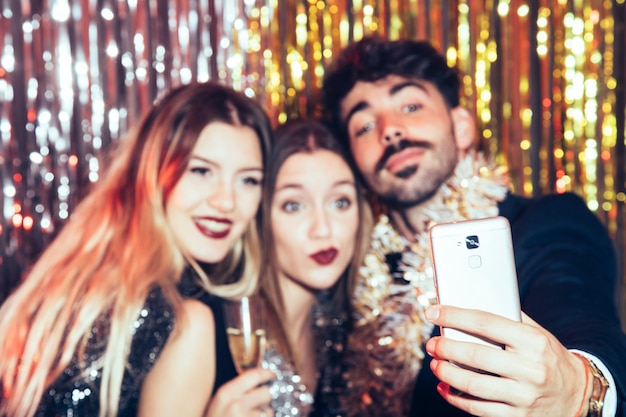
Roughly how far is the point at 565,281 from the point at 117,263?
87 centimetres

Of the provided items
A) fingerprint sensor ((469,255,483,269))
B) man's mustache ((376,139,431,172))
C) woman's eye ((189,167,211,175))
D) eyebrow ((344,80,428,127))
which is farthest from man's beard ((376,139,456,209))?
fingerprint sensor ((469,255,483,269))

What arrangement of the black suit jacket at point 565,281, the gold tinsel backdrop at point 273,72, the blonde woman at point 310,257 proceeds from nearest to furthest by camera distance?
the black suit jacket at point 565,281, the blonde woman at point 310,257, the gold tinsel backdrop at point 273,72

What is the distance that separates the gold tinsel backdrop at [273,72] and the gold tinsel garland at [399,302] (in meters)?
0.28

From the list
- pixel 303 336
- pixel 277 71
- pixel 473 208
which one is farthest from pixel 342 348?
pixel 277 71

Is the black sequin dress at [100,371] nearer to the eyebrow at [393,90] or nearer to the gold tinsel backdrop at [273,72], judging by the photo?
the gold tinsel backdrop at [273,72]

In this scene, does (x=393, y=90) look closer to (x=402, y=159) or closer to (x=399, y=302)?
(x=402, y=159)

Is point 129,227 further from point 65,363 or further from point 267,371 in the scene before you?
point 267,371

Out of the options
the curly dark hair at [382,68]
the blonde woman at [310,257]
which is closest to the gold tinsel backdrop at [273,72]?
the curly dark hair at [382,68]

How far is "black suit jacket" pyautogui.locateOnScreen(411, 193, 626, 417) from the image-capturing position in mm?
967

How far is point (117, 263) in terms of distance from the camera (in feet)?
4.50

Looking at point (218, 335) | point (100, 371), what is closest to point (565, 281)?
point (218, 335)

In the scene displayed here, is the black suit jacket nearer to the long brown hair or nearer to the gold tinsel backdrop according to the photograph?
the long brown hair

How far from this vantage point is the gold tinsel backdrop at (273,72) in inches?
63.2

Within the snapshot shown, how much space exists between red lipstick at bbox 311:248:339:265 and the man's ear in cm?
39
